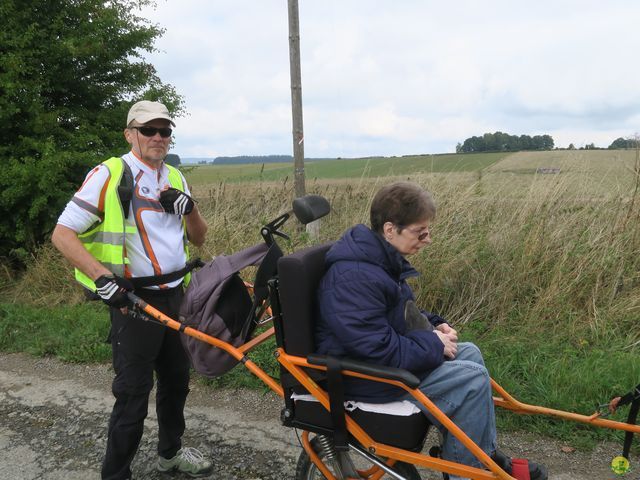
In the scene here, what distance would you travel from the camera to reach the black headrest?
2221mm

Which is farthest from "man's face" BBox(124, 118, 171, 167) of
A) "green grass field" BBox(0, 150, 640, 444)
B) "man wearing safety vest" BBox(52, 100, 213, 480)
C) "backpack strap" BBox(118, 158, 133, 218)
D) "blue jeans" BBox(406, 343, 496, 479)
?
"green grass field" BBox(0, 150, 640, 444)

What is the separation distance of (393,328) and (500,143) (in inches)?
364

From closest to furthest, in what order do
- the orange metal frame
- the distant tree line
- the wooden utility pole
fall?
the orange metal frame → the wooden utility pole → the distant tree line

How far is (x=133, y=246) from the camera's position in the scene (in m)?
2.71

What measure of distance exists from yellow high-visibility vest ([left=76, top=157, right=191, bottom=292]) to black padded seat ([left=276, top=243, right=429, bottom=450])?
36.2 inches

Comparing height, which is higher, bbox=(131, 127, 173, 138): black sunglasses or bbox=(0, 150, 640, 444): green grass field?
bbox=(131, 127, 173, 138): black sunglasses

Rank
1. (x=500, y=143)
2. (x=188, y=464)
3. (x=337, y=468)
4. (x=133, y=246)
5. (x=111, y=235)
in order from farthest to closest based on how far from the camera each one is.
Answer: (x=500, y=143) → (x=188, y=464) → (x=133, y=246) → (x=111, y=235) → (x=337, y=468)

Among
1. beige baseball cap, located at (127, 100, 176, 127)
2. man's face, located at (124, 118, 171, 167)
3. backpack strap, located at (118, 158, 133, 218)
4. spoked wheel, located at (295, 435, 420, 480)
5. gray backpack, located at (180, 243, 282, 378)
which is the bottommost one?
spoked wheel, located at (295, 435, 420, 480)

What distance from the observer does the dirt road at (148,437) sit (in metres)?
3.11

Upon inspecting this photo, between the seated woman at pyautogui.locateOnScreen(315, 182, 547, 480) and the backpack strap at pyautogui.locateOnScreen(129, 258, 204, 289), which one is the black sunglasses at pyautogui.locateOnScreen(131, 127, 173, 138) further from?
the seated woman at pyautogui.locateOnScreen(315, 182, 547, 480)

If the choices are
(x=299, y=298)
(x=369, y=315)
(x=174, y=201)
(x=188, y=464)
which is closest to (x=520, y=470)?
(x=369, y=315)

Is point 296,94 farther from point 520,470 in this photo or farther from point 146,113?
point 520,470

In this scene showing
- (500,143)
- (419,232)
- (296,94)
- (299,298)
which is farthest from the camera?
(500,143)

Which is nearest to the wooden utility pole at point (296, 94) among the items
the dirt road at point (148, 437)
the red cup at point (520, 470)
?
the dirt road at point (148, 437)
